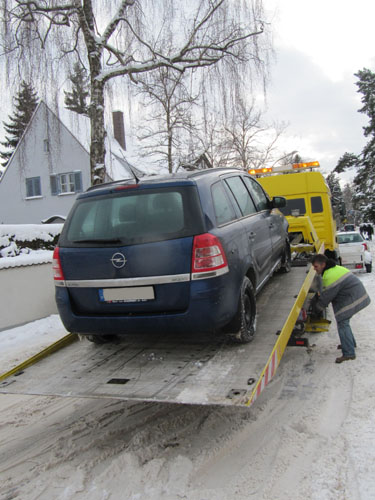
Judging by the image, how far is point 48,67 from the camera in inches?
359

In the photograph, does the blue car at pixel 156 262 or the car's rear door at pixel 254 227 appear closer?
the blue car at pixel 156 262

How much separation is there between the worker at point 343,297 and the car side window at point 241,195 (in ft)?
4.23

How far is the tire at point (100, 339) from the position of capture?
414 cm

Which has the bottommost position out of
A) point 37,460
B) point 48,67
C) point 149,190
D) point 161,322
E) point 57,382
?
point 37,460

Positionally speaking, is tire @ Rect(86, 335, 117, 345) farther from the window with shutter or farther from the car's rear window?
the window with shutter

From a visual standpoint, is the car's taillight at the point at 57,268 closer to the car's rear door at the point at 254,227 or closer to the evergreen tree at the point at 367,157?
the car's rear door at the point at 254,227

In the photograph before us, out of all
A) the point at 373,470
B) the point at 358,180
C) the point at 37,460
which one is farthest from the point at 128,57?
the point at 358,180

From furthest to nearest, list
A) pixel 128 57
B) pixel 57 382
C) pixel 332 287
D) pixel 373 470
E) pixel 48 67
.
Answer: pixel 128 57
pixel 48 67
pixel 332 287
pixel 57 382
pixel 373 470

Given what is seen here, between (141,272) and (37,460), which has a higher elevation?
(141,272)

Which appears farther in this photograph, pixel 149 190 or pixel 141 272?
pixel 149 190

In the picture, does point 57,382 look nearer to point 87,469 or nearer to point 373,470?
point 87,469

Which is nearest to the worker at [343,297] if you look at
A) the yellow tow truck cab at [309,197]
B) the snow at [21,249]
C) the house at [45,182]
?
the yellow tow truck cab at [309,197]

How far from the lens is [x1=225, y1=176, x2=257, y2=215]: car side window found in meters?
4.52

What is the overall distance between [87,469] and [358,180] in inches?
1466
